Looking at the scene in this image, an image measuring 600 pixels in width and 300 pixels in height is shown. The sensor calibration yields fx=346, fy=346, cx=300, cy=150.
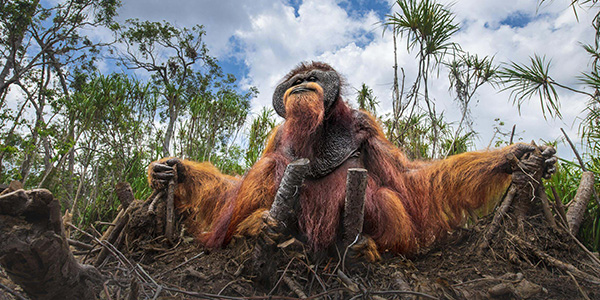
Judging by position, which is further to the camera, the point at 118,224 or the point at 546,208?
the point at 118,224

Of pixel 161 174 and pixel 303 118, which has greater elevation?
pixel 303 118

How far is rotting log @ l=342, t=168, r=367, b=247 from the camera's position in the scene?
1.82 metres

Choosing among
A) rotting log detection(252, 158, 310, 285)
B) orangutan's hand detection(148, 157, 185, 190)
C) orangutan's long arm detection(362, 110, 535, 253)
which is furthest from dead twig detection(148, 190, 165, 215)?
orangutan's long arm detection(362, 110, 535, 253)

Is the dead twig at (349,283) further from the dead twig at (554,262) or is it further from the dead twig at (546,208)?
the dead twig at (546,208)

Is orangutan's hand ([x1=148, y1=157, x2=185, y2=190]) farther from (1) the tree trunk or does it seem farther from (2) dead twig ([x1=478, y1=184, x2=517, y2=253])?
(1) the tree trunk

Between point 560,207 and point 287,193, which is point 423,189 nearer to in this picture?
point 560,207

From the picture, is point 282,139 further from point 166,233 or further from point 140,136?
point 140,136

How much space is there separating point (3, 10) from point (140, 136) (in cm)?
803

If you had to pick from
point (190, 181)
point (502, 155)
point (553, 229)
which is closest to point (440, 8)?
point (502, 155)

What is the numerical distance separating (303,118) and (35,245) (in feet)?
5.80

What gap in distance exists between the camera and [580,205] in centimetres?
245

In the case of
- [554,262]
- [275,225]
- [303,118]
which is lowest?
[554,262]

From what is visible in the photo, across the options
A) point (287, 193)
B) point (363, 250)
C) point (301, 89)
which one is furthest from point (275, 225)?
point (301, 89)

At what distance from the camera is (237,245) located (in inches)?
87.3
